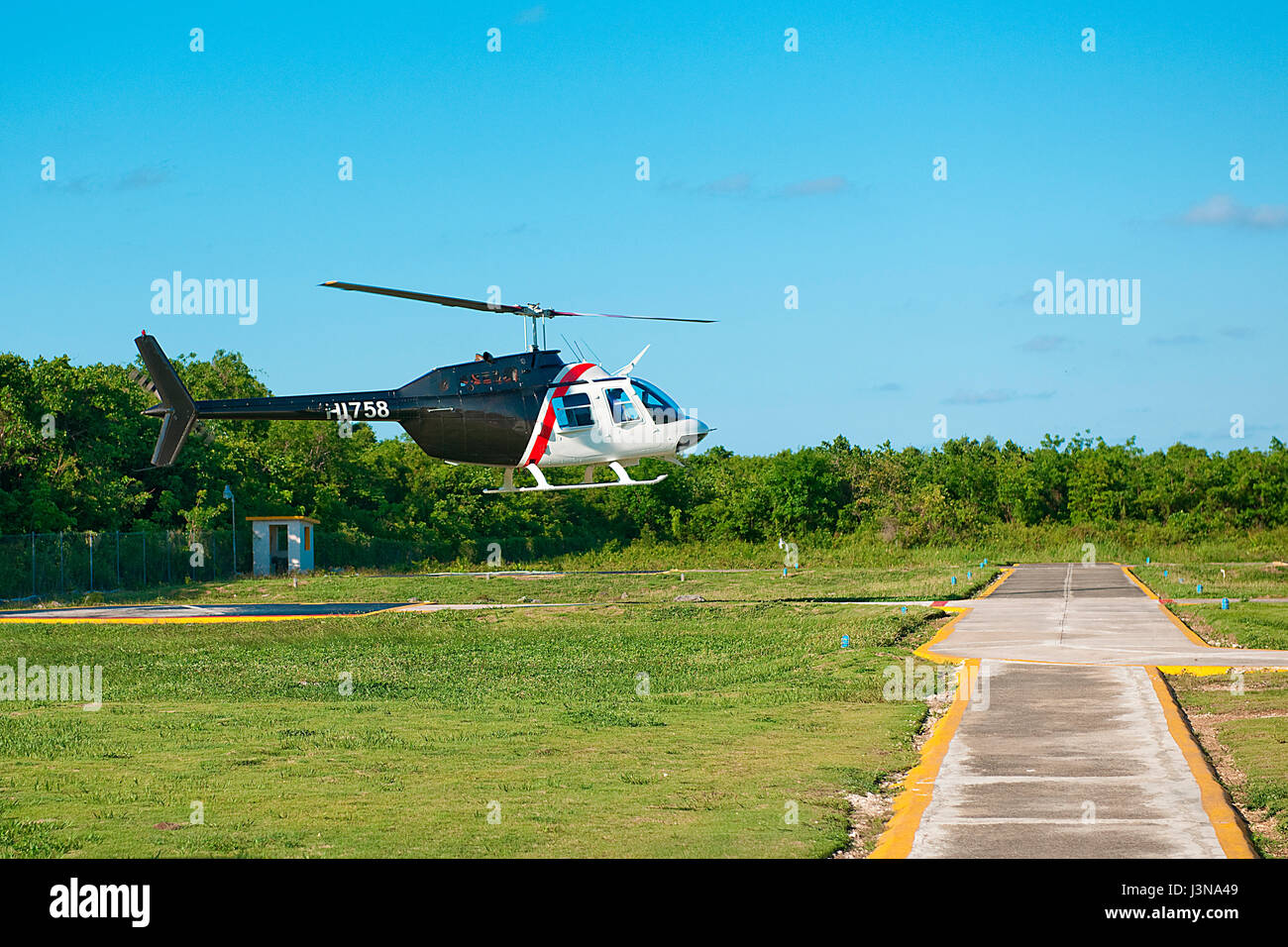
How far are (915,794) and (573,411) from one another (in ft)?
64.9

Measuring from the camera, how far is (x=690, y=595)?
1609 inches

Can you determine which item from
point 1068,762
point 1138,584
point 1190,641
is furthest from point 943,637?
point 1138,584

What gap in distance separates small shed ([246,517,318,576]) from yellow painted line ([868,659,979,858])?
155ft

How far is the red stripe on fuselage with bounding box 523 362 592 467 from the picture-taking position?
29.7 meters

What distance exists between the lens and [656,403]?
29.9 metres

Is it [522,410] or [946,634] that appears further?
[522,410]

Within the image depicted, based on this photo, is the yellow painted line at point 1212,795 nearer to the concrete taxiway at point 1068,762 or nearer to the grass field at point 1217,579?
the concrete taxiway at point 1068,762

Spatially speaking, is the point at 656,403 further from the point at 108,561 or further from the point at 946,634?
the point at 108,561

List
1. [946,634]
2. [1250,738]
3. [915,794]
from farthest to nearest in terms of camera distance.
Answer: [946,634] → [1250,738] → [915,794]

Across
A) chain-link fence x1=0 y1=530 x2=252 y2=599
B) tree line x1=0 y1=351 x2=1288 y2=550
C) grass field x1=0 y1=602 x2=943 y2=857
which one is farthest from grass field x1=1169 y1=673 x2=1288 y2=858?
tree line x1=0 y1=351 x2=1288 y2=550

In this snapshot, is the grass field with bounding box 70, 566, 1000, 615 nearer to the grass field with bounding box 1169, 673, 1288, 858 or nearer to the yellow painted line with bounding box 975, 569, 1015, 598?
the yellow painted line with bounding box 975, 569, 1015, 598

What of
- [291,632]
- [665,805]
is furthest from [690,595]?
[665,805]
